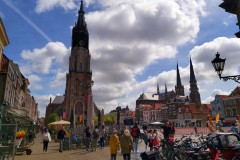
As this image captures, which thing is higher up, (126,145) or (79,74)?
(79,74)

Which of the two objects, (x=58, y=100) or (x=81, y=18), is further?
(x=58, y=100)

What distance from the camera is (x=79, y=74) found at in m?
63.4

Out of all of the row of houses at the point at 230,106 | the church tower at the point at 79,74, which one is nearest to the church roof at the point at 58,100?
the church tower at the point at 79,74

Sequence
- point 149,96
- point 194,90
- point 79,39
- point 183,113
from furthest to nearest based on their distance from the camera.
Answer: point 149,96 → point 194,90 → point 79,39 → point 183,113

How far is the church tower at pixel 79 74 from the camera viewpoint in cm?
5919

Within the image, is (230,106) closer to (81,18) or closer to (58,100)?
(81,18)

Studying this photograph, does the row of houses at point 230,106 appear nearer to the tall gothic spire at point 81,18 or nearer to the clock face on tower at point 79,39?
the clock face on tower at point 79,39

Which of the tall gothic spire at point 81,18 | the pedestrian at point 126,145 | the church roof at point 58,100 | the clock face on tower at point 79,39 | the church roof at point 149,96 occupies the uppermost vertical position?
the tall gothic spire at point 81,18

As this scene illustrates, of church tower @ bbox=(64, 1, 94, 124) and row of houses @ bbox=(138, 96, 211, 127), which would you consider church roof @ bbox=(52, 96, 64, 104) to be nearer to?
church tower @ bbox=(64, 1, 94, 124)

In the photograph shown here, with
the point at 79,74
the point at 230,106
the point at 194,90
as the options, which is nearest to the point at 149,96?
the point at 194,90

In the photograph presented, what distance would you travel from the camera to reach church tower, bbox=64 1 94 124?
59.2 metres

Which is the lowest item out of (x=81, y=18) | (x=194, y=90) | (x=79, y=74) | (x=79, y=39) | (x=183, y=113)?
(x=183, y=113)

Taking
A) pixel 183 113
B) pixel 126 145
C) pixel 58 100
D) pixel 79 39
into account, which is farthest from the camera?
pixel 58 100

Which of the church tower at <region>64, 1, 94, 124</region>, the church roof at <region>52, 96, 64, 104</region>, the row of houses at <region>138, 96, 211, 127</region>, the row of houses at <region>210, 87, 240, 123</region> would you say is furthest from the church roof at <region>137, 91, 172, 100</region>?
the row of houses at <region>210, 87, 240, 123</region>
